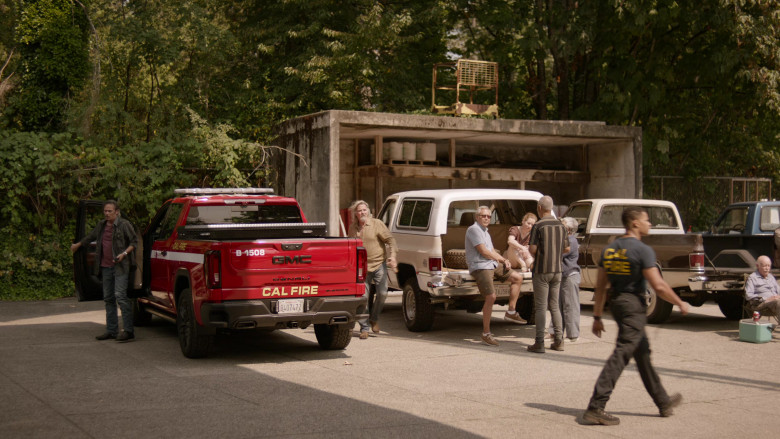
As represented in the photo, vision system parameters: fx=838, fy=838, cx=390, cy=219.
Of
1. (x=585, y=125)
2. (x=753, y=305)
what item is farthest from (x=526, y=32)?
(x=753, y=305)

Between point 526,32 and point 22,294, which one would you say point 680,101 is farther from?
point 22,294

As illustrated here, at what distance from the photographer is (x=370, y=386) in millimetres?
8086

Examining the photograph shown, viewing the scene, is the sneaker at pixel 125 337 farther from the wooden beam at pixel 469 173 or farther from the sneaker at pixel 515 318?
the wooden beam at pixel 469 173

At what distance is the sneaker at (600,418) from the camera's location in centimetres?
650

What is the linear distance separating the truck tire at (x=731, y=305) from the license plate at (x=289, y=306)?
733 cm

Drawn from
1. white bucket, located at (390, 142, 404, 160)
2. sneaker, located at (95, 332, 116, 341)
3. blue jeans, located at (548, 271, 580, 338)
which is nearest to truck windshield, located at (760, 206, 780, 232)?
blue jeans, located at (548, 271, 580, 338)

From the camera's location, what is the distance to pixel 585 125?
20.1m

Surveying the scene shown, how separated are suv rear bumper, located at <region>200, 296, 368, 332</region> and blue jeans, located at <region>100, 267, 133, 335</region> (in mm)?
2416

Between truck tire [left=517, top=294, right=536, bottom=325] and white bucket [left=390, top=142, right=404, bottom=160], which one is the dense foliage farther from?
truck tire [left=517, top=294, right=536, bottom=325]

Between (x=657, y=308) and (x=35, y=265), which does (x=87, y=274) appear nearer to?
(x=35, y=265)

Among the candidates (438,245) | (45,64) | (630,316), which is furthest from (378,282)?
(45,64)

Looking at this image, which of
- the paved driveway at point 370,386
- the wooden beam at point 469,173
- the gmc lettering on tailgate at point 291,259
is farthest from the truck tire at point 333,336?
the wooden beam at point 469,173

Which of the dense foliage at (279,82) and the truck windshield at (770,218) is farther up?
the dense foliage at (279,82)

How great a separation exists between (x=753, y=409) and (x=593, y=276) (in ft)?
22.0
